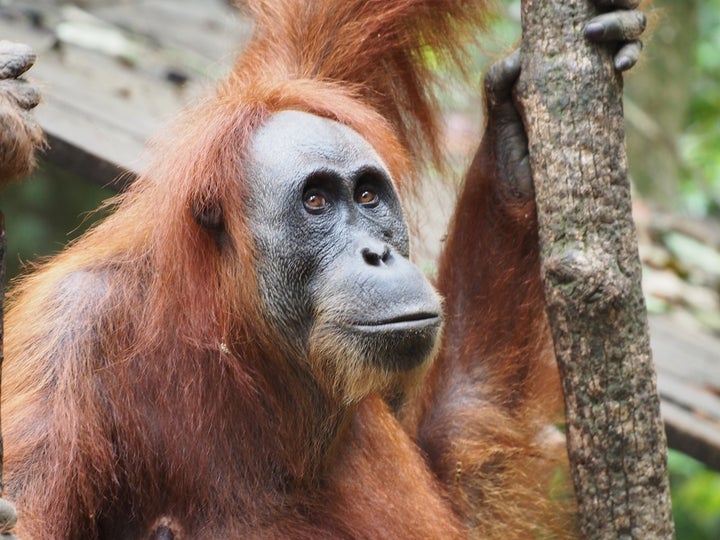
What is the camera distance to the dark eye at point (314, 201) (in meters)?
3.40

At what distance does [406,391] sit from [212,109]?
3.90 ft

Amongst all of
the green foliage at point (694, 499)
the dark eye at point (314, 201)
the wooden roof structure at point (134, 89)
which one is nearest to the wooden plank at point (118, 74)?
the wooden roof structure at point (134, 89)

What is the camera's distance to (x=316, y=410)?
3.57 meters

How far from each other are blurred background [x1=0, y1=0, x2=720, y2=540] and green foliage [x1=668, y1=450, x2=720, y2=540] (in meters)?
0.01

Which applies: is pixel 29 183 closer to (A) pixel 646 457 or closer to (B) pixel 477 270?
(B) pixel 477 270

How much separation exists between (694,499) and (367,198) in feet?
17.8

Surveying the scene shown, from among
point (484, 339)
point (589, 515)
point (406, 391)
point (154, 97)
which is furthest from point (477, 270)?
point (154, 97)

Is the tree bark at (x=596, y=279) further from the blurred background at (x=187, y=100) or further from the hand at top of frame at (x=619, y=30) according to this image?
the blurred background at (x=187, y=100)

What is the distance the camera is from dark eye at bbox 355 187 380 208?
3504 millimetres

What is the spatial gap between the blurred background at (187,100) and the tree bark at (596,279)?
67 cm

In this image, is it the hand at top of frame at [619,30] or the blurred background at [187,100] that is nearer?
the hand at top of frame at [619,30]

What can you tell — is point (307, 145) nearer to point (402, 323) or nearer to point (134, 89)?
point (402, 323)

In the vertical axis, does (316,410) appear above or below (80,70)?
below

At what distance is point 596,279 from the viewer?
10.3 feet
